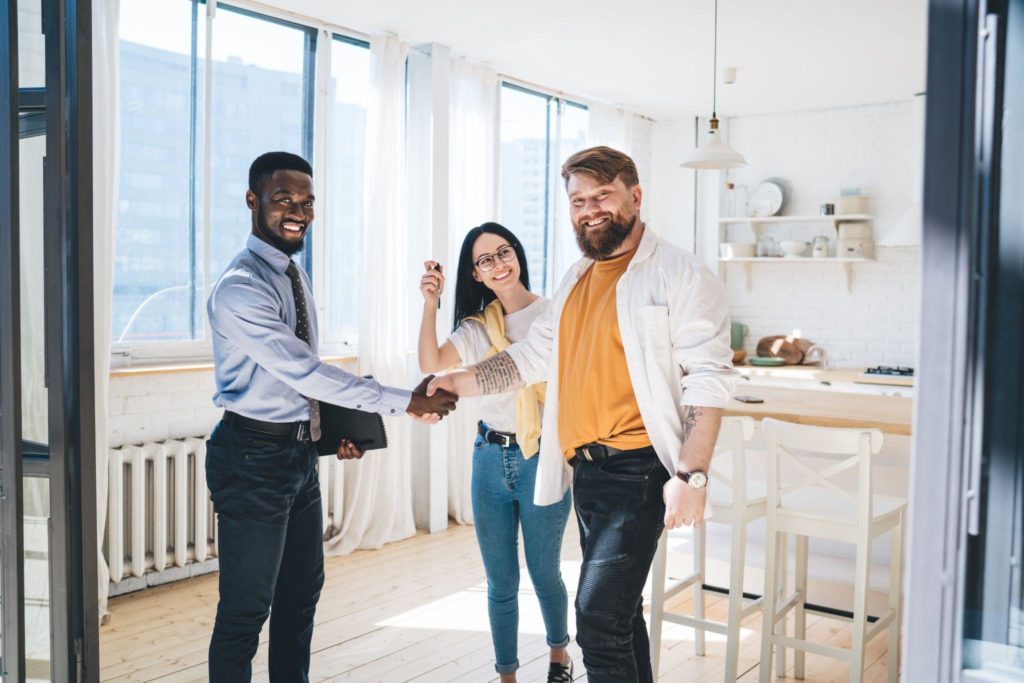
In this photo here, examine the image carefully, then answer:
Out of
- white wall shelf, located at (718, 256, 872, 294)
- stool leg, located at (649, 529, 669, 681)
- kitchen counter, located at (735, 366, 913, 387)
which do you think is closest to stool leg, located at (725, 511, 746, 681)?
stool leg, located at (649, 529, 669, 681)

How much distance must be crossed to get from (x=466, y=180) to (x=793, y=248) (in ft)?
8.81

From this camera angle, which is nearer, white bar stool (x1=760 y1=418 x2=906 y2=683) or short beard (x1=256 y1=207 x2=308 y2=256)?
short beard (x1=256 y1=207 x2=308 y2=256)

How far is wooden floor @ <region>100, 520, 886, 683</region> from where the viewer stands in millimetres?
3094

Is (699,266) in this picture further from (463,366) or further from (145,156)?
(145,156)

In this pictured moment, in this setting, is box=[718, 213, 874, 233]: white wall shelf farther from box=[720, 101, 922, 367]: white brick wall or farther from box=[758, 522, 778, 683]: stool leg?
box=[758, 522, 778, 683]: stool leg

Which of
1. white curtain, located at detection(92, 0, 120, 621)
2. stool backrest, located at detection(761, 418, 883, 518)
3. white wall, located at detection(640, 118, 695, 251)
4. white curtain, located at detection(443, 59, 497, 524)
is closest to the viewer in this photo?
stool backrest, located at detection(761, 418, 883, 518)

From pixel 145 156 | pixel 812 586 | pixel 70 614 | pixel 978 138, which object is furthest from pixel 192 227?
pixel 978 138

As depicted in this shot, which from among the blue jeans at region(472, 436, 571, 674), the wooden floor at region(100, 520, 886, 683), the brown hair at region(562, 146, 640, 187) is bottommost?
the wooden floor at region(100, 520, 886, 683)

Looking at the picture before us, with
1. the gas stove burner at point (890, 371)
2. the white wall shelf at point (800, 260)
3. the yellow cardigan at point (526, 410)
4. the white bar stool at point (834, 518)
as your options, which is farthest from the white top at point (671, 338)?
the white wall shelf at point (800, 260)

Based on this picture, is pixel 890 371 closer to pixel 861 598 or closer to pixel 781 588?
pixel 781 588

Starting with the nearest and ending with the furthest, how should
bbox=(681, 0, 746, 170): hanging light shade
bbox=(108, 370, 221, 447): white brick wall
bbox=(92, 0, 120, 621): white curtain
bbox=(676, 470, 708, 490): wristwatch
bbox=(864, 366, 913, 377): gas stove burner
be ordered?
bbox=(676, 470, 708, 490): wristwatch < bbox=(92, 0, 120, 621): white curtain < bbox=(108, 370, 221, 447): white brick wall < bbox=(681, 0, 746, 170): hanging light shade < bbox=(864, 366, 913, 377): gas stove burner

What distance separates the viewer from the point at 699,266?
80.3 inches

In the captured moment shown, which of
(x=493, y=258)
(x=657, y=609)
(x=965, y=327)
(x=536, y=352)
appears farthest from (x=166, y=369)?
(x=965, y=327)

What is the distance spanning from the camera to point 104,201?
350 centimetres
